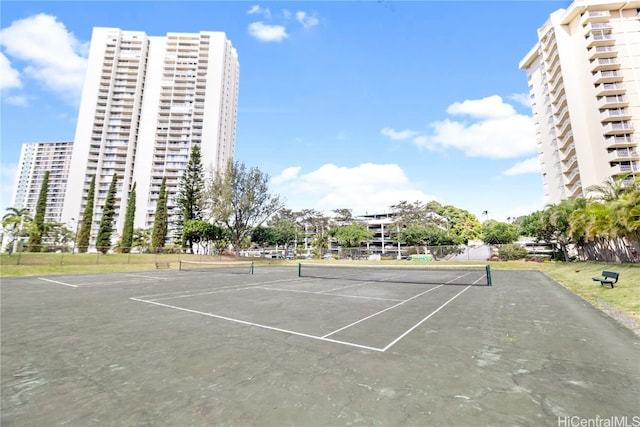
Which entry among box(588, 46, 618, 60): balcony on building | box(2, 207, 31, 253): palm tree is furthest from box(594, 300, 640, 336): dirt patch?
box(588, 46, 618, 60): balcony on building

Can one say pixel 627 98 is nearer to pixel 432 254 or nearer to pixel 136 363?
pixel 432 254

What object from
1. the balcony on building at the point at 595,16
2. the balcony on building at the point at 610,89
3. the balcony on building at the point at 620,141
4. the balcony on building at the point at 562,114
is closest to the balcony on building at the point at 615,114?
the balcony on building at the point at 610,89

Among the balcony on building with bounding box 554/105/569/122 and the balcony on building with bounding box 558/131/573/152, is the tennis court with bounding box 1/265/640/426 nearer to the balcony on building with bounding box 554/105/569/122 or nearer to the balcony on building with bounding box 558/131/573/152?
the balcony on building with bounding box 558/131/573/152

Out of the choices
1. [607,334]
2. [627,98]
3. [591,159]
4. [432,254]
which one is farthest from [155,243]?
[627,98]

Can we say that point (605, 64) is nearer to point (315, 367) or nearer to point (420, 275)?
point (420, 275)

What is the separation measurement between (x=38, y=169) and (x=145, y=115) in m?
126

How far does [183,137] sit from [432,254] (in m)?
89.3

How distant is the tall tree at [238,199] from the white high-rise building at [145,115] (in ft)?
124

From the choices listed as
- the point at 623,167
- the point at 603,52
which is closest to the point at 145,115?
the point at 603,52

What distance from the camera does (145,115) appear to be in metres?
97.6

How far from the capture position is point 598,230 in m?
28.2

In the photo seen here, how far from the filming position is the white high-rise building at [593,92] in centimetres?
5288

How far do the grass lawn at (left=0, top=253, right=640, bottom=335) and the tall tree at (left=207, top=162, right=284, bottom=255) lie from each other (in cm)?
910

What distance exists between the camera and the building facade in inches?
6334
